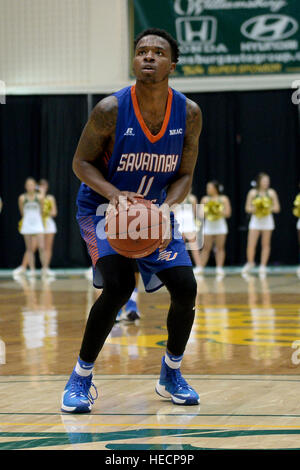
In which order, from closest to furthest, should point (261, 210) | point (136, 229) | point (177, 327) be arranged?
1. point (136, 229)
2. point (177, 327)
3. point (261, 210)

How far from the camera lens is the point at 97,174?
4.03 metres

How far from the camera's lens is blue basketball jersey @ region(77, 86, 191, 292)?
404 cm

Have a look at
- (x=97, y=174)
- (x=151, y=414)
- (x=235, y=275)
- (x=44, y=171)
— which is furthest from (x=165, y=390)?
(x=44, y=171)

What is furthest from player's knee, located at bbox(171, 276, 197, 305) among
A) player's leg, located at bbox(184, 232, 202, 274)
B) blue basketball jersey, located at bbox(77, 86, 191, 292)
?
player's leg, located at bbox(184, 232, 202, 274)

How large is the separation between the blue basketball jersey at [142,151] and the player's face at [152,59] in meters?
0.14

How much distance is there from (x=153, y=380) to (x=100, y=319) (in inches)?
37.5

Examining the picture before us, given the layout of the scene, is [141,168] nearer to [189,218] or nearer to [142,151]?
[142,151]

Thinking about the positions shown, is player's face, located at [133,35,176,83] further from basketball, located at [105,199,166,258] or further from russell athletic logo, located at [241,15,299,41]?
russell athletic logo, located at [241,15,299,41]

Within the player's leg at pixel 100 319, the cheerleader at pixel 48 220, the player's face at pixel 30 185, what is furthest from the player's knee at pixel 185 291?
the cheerleader at pixel 48 220

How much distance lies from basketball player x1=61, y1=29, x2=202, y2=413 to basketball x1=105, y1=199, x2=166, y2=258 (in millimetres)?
104

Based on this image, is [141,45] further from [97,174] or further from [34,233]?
[34,233]

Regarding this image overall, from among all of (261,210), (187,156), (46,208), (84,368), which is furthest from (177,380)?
(46,208)

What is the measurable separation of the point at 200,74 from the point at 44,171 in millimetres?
3985

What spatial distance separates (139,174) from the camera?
4.09 metres
